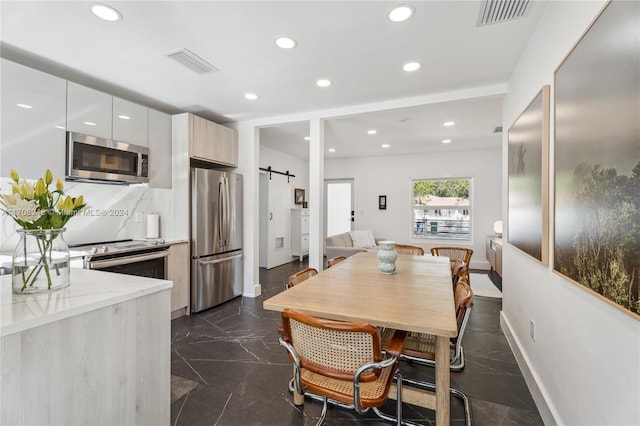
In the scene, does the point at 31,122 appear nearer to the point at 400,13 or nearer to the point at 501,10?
the point at 400,13

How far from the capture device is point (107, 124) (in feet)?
9.52

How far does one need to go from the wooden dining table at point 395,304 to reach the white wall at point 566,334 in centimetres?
53

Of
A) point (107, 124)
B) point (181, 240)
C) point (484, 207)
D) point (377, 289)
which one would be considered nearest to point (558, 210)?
point (377, 289)

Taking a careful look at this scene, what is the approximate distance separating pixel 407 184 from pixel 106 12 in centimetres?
629

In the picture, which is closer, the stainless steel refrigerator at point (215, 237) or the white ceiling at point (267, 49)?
the white ceiling at point (267, 49)

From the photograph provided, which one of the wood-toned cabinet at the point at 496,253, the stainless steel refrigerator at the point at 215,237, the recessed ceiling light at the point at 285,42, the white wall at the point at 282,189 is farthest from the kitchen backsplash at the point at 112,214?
the wood-toned cabinet at the point at 496,253

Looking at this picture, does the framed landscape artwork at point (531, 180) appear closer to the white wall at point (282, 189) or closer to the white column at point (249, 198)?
the white column at point (249, 198)

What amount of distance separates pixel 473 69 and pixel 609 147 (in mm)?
2001

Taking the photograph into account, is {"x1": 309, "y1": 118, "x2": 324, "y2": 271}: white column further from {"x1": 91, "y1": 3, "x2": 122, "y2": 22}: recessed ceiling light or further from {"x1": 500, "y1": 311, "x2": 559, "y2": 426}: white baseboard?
{"x1": 91, "y1": 3, "x2": 122, "y2": 22}: recessed ceiling light

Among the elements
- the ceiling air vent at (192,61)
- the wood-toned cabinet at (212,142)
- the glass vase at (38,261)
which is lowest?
the glass vase at (38,261)

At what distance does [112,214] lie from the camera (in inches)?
131

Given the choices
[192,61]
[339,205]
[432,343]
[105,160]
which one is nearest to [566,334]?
[432,343]

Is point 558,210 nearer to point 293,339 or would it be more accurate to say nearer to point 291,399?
point 293,339

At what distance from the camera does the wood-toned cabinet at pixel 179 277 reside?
10.9 feet
